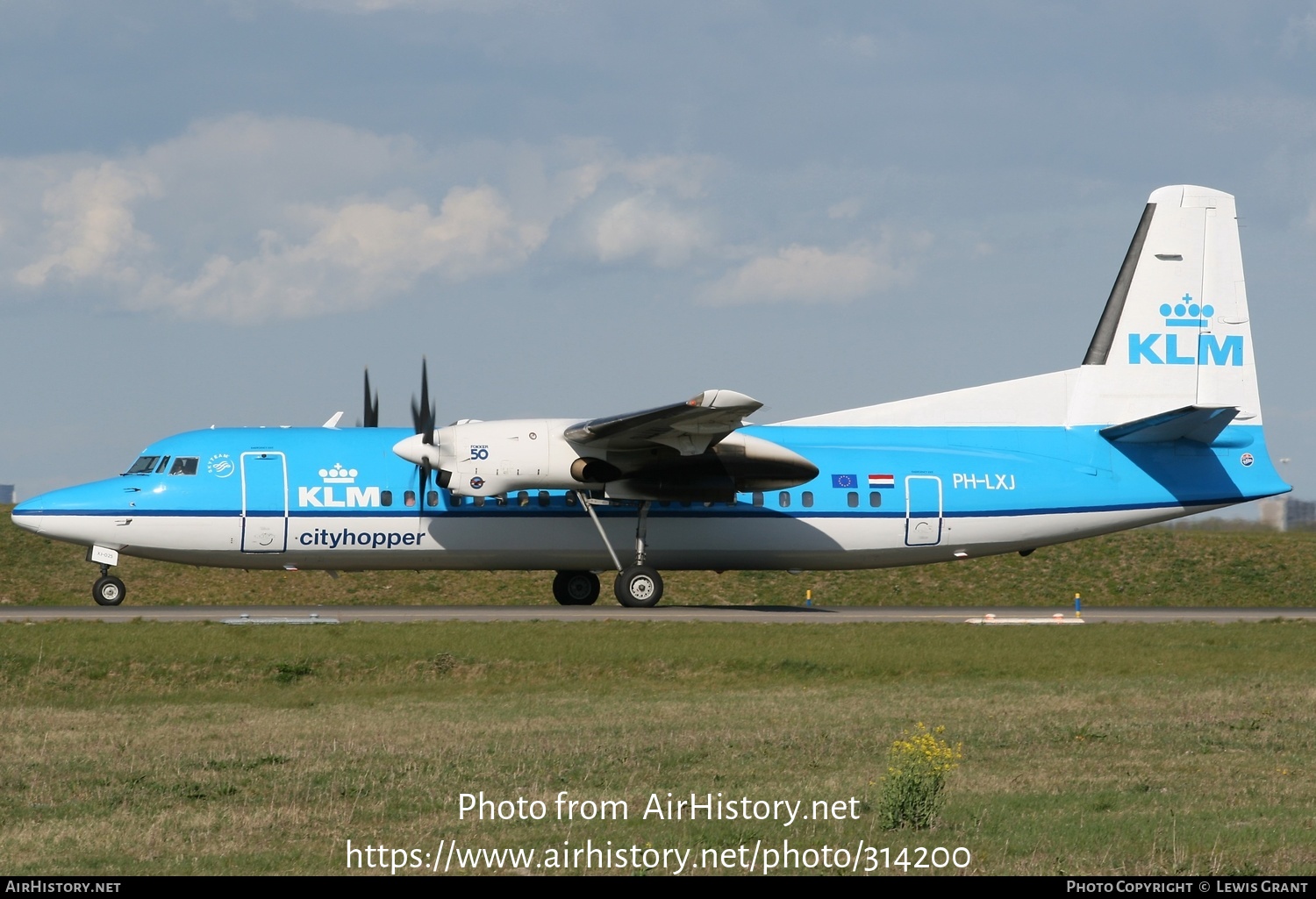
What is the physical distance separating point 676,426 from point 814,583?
705 inches

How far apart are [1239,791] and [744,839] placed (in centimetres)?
460

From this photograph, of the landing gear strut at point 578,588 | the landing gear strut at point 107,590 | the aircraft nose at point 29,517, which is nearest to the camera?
the aircraft nose at point 29,517

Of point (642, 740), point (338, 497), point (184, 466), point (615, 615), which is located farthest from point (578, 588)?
point (642, 740)

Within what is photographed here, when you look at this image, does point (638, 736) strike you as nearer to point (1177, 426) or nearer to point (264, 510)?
point (264, 510)

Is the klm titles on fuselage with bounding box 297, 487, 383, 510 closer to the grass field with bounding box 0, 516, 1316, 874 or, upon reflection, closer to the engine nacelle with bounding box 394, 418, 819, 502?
the engine nacelle with bounding box 394, 418, 819, 502

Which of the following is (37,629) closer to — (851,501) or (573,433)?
(573,433)

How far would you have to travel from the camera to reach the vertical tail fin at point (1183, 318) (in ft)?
96.4

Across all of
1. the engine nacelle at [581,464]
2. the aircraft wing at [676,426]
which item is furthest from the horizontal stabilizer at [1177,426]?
the aircraft wing at [676,426]

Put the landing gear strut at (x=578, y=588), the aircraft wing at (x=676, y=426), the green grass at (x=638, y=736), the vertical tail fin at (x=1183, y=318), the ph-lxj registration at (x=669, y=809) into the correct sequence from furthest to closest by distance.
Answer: the vertical tail fin at (x=1183, y=318) < the landing gear strut at (x=578, y=588) < the aircraft wing at (x=676, y=426) < the ph-lxj registration at (x=669, y=809) < the green grass at (x=638, y=736)

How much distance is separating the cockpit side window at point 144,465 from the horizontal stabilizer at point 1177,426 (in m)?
19.1

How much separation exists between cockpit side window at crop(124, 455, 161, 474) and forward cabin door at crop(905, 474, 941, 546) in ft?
48.5

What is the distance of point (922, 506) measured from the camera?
89.5 ft

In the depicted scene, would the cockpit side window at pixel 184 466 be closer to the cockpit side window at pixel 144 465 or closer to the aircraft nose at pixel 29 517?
the cockpit side window at pixel 144 465
